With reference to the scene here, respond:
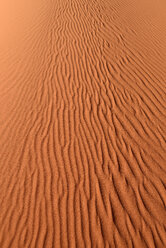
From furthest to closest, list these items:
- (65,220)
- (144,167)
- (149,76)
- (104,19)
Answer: (104,19) < (149,76) < (144,167) < (65,220)

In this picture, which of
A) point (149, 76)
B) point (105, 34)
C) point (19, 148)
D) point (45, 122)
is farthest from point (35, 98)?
point (105, 34)

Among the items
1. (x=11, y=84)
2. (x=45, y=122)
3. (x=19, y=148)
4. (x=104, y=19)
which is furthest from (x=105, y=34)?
(x=19, y=148)

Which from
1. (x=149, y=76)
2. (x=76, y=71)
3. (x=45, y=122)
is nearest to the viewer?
(x=45, y=122)

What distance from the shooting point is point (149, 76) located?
227 inches

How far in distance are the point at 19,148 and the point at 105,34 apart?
5.32m

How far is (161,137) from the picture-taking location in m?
4.37

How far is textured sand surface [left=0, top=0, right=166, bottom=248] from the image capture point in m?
3.27

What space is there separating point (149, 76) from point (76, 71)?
1.99 metres

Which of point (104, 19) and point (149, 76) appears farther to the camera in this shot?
point (104, 19)

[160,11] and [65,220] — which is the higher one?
[160,11]

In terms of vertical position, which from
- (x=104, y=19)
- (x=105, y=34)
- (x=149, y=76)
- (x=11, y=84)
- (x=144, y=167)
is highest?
(x=104, y=19)

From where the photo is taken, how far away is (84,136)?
448 cm

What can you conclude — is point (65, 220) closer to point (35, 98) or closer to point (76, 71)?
point (35, 98)

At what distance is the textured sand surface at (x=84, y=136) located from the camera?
3273 mm
